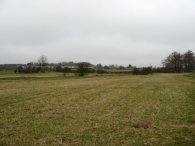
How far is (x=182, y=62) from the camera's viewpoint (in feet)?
467

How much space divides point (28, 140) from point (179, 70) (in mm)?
140070

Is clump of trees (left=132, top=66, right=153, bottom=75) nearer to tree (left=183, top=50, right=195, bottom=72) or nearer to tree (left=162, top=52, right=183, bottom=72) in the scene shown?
tree (left=162, top=52, right=183, bottom=72)

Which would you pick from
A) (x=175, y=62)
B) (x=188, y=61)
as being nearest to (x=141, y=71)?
(x=175, y=62)

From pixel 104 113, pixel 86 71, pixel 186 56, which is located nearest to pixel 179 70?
pixel 186 56

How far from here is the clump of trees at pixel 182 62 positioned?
463 feet

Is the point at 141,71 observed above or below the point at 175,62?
below

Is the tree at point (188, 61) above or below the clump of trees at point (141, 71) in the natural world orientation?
above

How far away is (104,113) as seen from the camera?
51.1ft

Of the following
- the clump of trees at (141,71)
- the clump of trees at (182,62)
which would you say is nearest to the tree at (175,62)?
the clump of trees at (182,62)

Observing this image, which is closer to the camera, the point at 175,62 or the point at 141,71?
the point at 141,71

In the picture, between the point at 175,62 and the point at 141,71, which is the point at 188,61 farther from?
the point at 141,71

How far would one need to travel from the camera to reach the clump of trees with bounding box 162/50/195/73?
463 ft

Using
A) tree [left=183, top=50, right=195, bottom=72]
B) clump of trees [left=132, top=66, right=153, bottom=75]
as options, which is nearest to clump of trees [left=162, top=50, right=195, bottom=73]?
tree [left=183, top=50, right=195, bottom=72]

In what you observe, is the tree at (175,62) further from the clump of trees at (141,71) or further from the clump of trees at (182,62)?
the clump of trees at (141,71)
